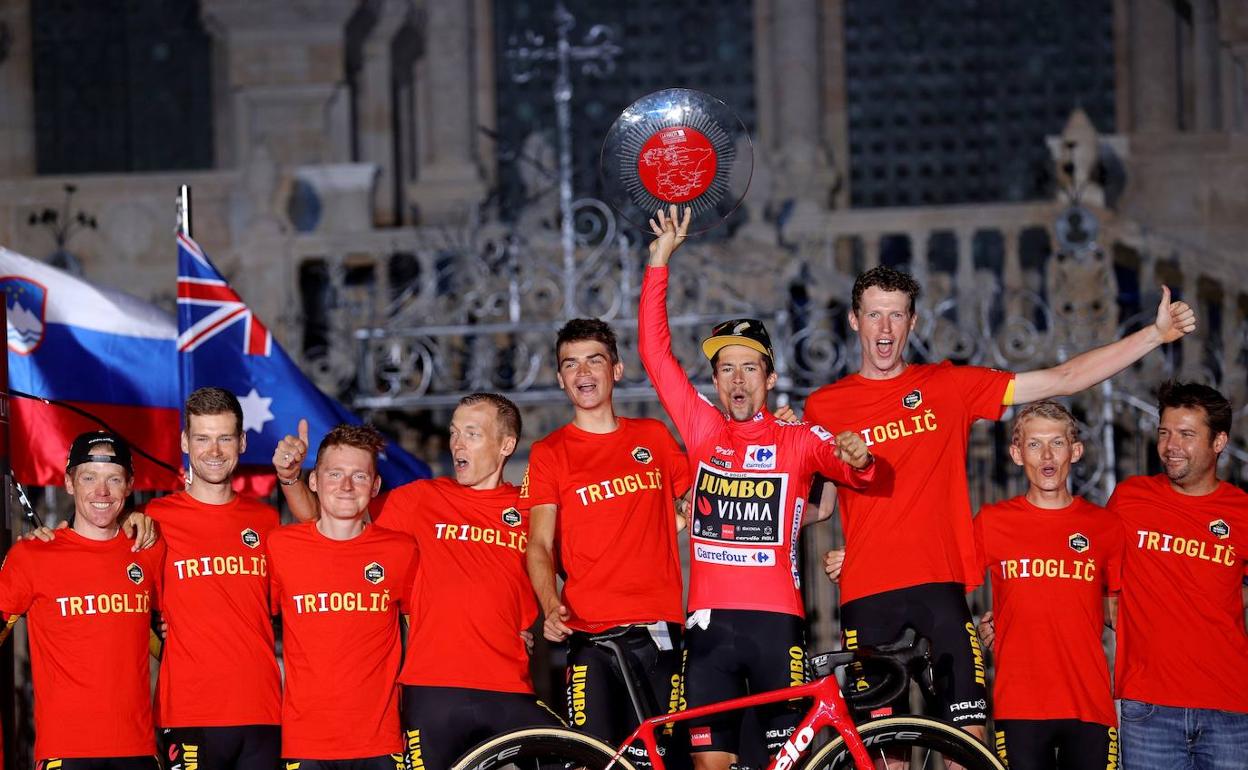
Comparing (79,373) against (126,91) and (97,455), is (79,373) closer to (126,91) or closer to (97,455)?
(97,455)


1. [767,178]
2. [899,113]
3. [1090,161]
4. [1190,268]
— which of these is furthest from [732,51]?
[1190,268]

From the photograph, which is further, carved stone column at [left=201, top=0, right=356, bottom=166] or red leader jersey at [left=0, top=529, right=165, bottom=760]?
carved stone column at [left=201, top=0, right=356, bottom=166]

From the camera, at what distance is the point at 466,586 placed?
21.3ft

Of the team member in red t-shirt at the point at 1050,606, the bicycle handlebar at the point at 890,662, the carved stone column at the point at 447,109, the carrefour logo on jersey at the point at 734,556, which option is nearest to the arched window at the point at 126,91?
the carved stone column at the point at 447,109

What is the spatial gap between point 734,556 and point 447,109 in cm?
1159

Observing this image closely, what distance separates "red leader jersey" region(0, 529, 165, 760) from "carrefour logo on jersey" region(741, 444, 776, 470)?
7.17ft

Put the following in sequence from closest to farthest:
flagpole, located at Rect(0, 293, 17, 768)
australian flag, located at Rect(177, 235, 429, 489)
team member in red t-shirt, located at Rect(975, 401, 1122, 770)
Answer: team member in red t-shirt, located at Rect(975, 401, 1122, 770), flagpole, located at Rect(0, 293, 17, 768), australian flag, located at Rect(177, 235, 429, 489)

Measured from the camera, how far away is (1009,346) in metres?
11.1

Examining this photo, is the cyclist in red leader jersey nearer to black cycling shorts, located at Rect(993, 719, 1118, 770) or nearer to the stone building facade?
black cycling shorts, located at Rect(993, 719, 1118, 770)

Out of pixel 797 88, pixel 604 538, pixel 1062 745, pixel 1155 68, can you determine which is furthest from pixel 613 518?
pixel 1155 68

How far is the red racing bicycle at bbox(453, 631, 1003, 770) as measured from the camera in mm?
5812

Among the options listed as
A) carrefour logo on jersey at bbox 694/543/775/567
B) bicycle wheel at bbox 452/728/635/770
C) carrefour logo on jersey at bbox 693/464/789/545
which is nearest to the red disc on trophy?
carrefour logo on jersey at bbox 693/464/789/545

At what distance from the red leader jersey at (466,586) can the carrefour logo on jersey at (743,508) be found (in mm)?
734

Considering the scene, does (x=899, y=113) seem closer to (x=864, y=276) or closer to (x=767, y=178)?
(x=767, y=178)
